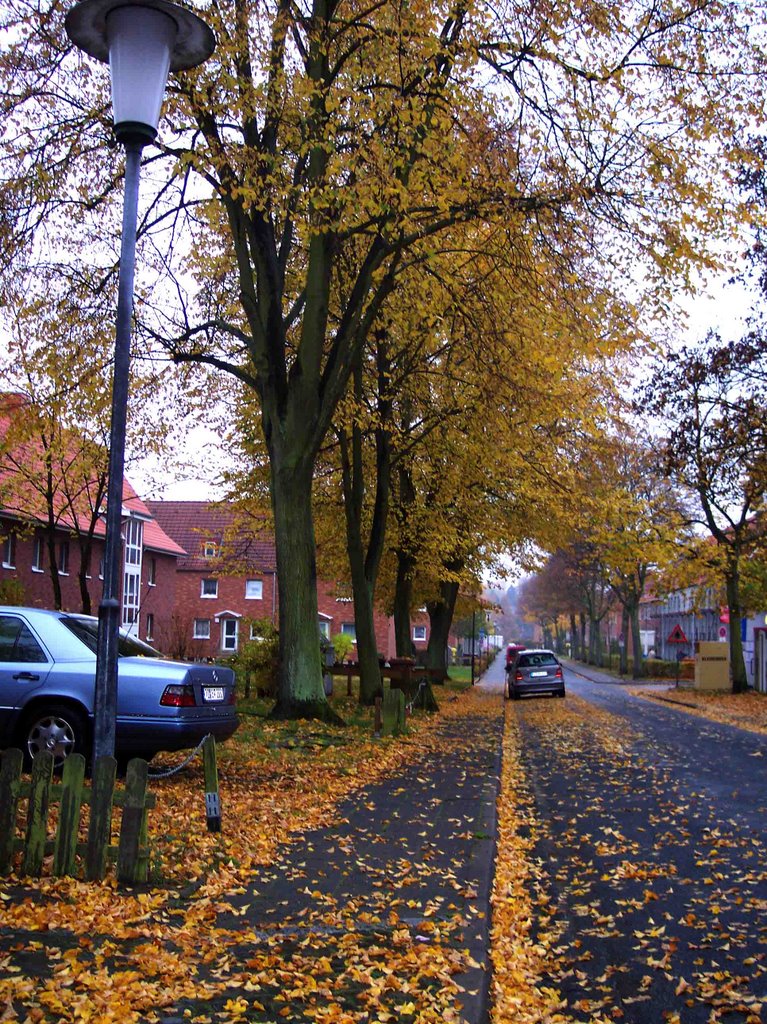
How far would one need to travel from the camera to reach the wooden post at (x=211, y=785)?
7.29m

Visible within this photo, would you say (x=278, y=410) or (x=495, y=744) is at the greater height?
(x=278, y=410)

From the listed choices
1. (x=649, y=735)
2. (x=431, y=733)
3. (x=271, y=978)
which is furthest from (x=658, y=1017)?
(x=649, y=735)

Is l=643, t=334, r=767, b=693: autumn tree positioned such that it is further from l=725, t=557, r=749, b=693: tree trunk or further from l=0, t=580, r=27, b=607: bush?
l=0, t=580, r=27, b=607: bush

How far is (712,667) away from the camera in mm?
41469

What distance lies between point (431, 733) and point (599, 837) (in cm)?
970

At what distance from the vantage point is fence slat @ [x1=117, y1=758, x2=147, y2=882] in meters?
6.04

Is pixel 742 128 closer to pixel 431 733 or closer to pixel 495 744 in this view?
pixel 495 744

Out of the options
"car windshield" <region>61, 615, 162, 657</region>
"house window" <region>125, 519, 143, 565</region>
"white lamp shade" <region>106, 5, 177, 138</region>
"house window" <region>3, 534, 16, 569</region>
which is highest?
"house window" <region>125, 519, 143, 565</region>

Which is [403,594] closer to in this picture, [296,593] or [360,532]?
[360,532]

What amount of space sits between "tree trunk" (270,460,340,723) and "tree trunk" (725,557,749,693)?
83.5 ft

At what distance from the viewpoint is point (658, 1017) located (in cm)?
464

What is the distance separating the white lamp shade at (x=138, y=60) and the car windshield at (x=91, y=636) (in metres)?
5.28

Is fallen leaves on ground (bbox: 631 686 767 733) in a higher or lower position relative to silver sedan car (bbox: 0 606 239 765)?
lower

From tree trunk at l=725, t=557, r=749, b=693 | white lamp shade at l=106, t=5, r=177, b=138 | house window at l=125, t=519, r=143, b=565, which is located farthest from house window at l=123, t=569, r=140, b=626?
white lamp shade at l=106, t=5, r=177, b=138
